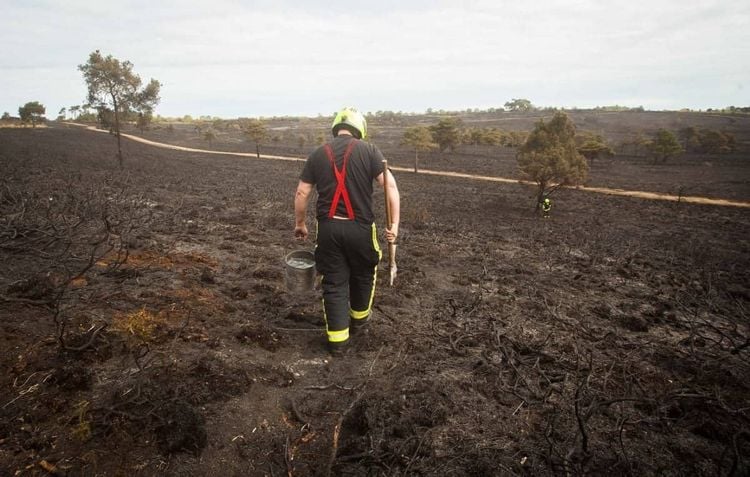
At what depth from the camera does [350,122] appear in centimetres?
420

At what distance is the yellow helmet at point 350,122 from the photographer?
4.21m

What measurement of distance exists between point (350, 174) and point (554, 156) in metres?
12.0

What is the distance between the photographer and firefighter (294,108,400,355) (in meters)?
3.98

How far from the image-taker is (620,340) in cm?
523

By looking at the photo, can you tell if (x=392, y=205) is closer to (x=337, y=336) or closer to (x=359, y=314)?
(x=359, y=314)

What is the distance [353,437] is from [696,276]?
888cm

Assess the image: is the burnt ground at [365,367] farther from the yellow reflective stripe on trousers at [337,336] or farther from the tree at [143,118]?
the tree at [143,118]

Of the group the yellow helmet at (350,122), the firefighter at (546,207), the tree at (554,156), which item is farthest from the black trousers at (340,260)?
the firefighter at (546,207)

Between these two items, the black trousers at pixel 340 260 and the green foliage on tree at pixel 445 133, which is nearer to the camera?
the black trousers at pixel 340 260

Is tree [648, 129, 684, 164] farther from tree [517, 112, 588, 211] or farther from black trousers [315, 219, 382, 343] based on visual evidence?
black trousers [315, 219, 382, 343]

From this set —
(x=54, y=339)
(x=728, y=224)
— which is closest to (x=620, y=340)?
(x=54, y=339)

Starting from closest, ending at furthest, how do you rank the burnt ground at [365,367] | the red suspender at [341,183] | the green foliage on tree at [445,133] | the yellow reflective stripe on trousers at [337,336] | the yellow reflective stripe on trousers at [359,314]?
the burnt ground at [365,367]
the red suspender at [341,183]
the yellow reflective stripe on trousers at [337,336]
the yellow reflective stripe on trousers at [359,314]
the green foliage on tree at [445,133]

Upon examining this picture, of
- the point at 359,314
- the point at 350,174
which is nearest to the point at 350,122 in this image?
the point at 350,174

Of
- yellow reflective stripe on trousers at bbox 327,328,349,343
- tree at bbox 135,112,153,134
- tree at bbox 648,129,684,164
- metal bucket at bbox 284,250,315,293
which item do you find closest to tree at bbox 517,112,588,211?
metal bucket at bbox 284,250,315,293
